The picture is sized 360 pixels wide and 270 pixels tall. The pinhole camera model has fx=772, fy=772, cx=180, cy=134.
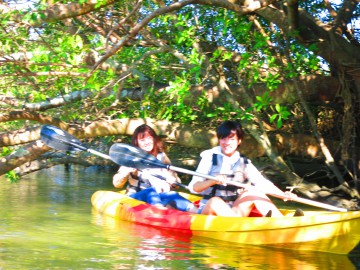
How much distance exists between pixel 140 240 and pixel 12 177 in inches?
137

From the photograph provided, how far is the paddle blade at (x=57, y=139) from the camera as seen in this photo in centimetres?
861

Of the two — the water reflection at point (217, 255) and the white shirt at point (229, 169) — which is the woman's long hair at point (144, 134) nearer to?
the white shirt at point (229, 169)

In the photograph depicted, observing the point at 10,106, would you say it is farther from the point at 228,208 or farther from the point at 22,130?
the point at 228,208

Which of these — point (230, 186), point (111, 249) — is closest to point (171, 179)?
point (230, 186)

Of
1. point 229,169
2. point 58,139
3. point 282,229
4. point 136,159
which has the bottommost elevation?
point 282,229

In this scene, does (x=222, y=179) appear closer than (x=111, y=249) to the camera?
No

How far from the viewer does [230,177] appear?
7113 mm

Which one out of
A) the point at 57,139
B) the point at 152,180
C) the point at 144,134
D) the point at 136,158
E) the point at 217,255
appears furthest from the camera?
the point at 57,139

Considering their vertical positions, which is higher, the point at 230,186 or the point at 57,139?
the point at 57,139

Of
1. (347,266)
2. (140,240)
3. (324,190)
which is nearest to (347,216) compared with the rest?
(347,266)

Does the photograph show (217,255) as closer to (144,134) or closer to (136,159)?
(136,159)

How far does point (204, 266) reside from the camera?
226 inches

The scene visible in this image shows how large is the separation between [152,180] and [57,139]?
3.83 ft

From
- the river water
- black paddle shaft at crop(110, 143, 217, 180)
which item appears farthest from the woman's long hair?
the river water
